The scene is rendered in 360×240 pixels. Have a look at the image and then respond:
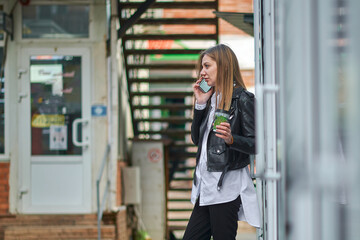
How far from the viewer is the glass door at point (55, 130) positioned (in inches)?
284

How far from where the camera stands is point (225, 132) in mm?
3406

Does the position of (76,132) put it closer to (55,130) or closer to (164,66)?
(55,130)

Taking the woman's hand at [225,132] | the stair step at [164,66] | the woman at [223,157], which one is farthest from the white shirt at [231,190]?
the stair step at [164,66]

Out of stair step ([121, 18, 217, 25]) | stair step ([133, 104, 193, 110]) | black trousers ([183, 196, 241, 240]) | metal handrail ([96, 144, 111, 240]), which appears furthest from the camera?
stair step ([133, 104, 193, 110])

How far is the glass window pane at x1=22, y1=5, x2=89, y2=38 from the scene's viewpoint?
729cm

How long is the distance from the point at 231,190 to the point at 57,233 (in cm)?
397

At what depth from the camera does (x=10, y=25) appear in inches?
281

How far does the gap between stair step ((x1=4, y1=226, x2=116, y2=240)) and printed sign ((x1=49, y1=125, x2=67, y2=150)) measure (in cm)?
102

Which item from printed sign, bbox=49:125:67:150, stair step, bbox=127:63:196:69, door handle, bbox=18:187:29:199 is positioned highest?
stair step, bbox=127:63:196:69

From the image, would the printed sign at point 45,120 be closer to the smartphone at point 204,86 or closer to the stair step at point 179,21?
the stair step at point 179,21

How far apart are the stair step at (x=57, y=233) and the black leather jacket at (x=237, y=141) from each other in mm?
3616

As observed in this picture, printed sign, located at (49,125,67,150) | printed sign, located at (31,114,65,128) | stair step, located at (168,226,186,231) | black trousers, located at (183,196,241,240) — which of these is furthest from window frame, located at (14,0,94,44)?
black trousers, located at (183,196,241,240)

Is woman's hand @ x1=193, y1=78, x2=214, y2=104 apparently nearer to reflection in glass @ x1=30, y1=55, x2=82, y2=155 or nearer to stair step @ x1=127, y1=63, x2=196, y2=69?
reflection in glass @ x1=30, y1=55, x2=82, y2=155

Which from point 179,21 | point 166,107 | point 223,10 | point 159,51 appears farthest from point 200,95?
point 223,10
